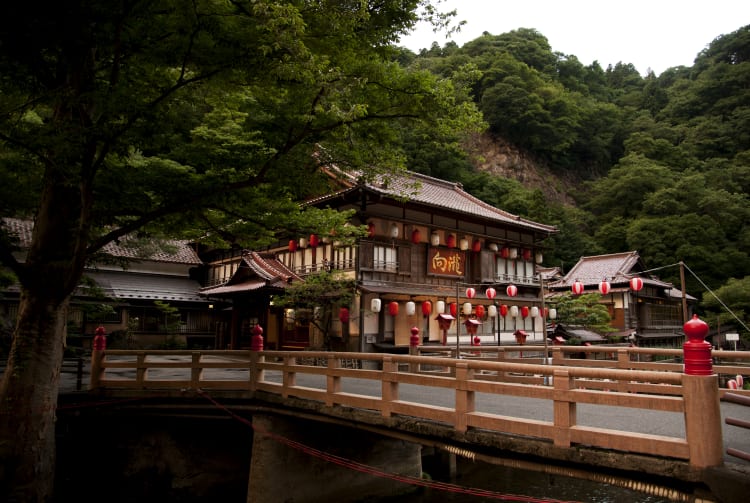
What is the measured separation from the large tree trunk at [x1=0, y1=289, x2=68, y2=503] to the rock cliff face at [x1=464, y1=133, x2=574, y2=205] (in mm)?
58423

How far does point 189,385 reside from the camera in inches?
470

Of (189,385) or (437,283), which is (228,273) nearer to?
(437,283)

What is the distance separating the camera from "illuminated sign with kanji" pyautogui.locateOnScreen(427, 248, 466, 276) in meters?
26.4

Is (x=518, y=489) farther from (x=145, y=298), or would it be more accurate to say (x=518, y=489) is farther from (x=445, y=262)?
(x=145, y=298)

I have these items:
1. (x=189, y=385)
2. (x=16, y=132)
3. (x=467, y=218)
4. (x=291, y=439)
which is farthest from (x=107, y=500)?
(x=467, y=218)

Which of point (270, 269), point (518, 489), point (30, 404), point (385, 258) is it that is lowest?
point (518, 489)

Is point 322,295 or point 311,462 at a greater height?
point 322,295

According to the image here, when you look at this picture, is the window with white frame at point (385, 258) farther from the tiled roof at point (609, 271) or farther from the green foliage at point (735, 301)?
the green foliage at point (735, 301)

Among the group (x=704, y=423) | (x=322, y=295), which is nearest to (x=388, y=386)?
(x=704, y=423)

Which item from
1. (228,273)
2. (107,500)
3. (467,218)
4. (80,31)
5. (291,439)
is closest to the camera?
(80,31)

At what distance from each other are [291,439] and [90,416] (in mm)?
5028

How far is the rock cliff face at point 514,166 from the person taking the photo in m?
64.5

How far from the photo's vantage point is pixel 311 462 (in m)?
11.1

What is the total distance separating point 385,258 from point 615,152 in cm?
6120
